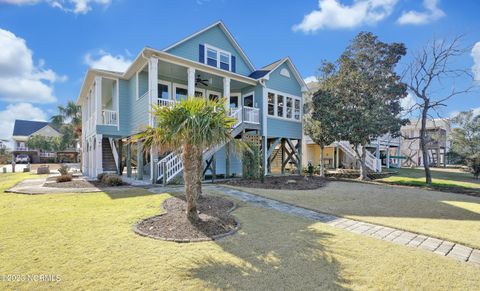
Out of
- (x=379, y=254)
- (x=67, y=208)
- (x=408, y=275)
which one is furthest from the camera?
(x=67, y=208)

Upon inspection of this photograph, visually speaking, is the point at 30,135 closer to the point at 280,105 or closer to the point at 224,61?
the point at 224,61

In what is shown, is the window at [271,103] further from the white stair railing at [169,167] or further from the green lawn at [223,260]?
the green lawn at [223,260]

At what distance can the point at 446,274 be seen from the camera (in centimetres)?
313

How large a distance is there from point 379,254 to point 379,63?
14468 mm

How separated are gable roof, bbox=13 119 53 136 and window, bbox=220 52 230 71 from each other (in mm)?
53075

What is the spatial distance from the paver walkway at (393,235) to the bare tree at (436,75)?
1077 centimetres

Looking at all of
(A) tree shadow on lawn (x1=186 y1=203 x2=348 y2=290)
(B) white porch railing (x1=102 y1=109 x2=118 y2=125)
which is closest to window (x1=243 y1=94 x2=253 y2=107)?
(B) white porch railing (x1=102 y1=109 x2=118 y2=125)

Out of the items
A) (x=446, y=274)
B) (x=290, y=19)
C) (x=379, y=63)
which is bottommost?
(x=446, y=274)

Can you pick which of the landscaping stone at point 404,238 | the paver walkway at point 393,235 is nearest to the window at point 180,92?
the paver walkway at point 393,235

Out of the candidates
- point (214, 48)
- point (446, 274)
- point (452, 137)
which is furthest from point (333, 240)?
point (452, 137)

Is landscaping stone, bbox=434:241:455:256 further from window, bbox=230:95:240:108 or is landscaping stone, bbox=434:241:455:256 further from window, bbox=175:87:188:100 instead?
window, bbox=230:95:240:108

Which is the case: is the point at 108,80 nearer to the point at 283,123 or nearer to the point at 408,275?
the point at 283,123

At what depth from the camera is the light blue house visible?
1187 centimetres

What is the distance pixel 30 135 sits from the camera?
45938 mm
